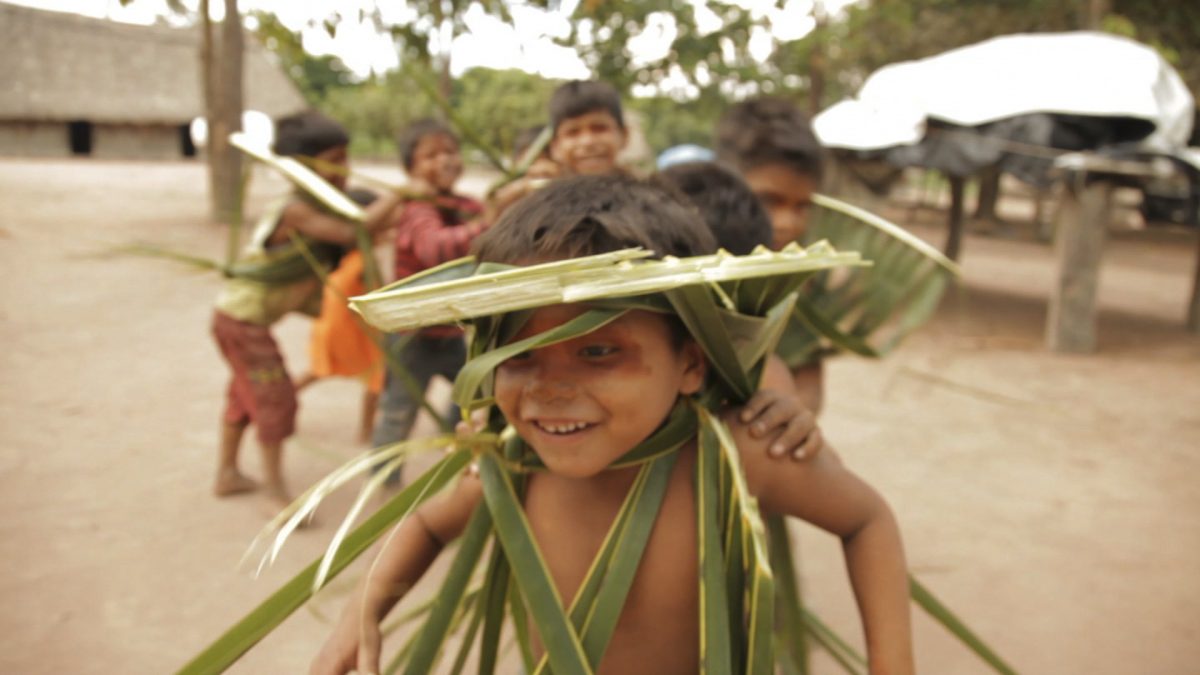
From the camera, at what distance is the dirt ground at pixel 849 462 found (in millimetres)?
2572

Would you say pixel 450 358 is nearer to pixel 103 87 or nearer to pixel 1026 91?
pixel 1026 91

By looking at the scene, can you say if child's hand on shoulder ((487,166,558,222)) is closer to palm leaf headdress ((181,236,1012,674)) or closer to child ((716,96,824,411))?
child ((716,96,824,411))

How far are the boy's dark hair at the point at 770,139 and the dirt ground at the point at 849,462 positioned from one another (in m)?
0.58

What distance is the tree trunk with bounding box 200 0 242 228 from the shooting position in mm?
9680

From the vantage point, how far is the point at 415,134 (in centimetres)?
326

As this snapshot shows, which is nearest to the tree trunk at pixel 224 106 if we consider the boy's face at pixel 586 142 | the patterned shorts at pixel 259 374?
the patterned shorts at pixel 259 374

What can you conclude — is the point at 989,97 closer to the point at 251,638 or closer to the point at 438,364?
the point at 438,364

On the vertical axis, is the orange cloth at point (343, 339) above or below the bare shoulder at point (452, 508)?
below

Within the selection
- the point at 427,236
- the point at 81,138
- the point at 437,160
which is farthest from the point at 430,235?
the point at 81,138

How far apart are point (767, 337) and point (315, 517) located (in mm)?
2424

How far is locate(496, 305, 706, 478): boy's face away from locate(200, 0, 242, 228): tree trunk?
29.3ft

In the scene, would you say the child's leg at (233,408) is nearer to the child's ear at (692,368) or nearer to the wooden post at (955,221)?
the child's ear at (692,368)

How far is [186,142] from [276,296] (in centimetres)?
1543

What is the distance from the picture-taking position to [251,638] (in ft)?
3.88
